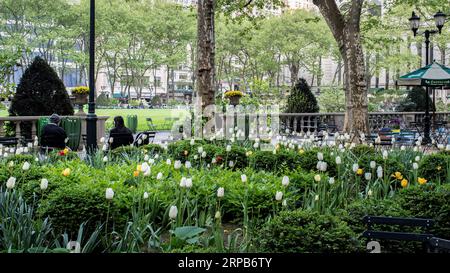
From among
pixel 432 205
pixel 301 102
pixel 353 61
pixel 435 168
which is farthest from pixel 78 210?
pixel 301 102

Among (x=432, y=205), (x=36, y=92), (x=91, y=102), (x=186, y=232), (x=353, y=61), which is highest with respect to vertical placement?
(x=353, y=61)

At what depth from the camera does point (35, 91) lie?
16875 millimetres

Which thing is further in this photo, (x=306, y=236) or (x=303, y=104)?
(x=303, y=104)

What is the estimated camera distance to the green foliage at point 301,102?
23.2 meters

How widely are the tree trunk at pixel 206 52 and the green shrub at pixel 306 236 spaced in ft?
32.5

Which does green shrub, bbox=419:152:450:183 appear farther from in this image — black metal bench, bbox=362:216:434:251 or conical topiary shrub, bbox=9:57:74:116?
conical topiary shrub, bbox=9:57:74:116

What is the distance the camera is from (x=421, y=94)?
95.2ft

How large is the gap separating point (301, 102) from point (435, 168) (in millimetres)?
15540

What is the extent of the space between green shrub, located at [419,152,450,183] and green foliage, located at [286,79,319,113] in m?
15.3

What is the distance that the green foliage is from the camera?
2317 centimetres

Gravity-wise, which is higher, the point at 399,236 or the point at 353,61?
the point at 353,61

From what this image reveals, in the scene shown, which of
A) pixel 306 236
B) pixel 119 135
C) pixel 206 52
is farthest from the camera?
pixel 206 52

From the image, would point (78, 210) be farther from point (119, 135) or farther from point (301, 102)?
point (301, 102)

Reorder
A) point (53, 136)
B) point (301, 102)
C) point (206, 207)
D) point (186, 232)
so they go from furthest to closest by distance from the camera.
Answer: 1. point (301, 102)
2. point (53, 136)
3. point (206, 207)
4. point (186, 232)
